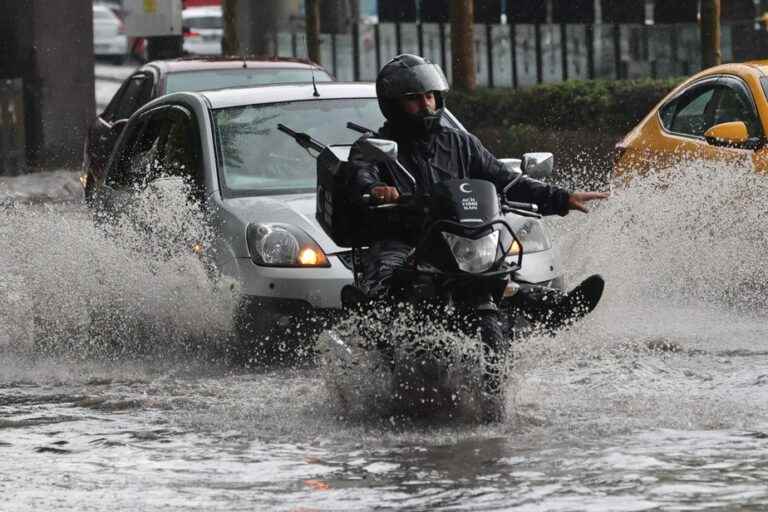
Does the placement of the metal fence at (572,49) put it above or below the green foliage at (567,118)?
above

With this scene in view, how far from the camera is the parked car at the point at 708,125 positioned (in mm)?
11625

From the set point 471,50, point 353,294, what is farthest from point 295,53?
point 353,294

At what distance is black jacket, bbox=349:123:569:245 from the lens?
8.01 m

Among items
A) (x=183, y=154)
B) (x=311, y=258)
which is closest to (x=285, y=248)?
(x=311, y=258)

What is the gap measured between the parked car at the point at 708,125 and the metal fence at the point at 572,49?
41.9 ft

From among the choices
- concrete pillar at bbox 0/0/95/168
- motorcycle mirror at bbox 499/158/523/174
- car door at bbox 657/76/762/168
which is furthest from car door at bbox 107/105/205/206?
concrete pillar at bbox 0/0/95/168

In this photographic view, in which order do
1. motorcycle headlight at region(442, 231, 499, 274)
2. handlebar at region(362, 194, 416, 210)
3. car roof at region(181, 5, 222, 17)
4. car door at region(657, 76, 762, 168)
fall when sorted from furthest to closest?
car roof at region(181, 5, 222, 17) → car door at region(657, 76, 762, 168) → handlebar at region(362, 194, 416, 210) → motorcycle headlight at region(442, 231, 499, 274)

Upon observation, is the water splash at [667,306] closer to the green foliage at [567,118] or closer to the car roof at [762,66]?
the car roof at [762,66]

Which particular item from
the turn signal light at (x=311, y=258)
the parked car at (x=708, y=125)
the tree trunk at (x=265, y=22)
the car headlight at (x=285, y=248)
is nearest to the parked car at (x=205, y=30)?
the tree trunk at (x=265, y=22)

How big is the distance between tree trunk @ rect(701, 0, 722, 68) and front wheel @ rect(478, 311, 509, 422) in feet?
48.6

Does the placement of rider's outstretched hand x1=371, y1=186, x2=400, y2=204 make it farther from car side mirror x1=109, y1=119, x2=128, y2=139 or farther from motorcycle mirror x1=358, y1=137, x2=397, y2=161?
car side mirror x1=109, y1=119, x2=128, y2=139

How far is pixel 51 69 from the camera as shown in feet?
79.5

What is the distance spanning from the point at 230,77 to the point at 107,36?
102 ft

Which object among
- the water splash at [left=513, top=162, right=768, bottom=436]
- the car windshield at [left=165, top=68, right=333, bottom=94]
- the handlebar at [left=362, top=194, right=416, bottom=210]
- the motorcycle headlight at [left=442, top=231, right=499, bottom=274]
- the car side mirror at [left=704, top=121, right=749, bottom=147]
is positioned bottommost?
the water splash at [left=513, top=162, right=768, bottom=436]
